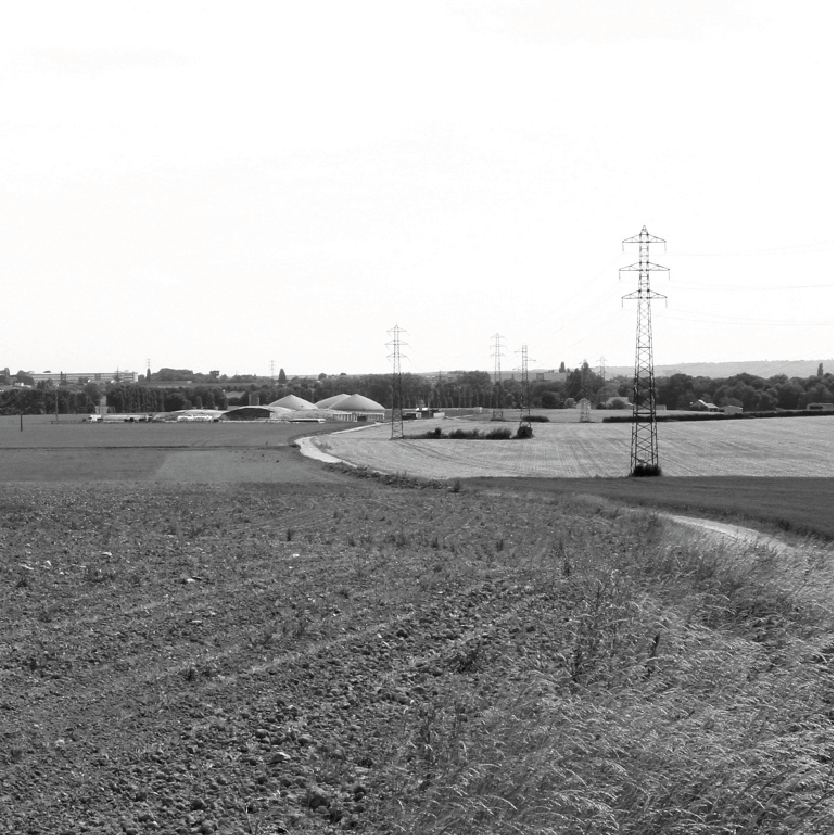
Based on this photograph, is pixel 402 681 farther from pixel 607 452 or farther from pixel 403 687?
pixel 607 452

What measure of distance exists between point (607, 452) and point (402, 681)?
70288 millimetres

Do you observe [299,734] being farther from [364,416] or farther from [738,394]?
[364,416]

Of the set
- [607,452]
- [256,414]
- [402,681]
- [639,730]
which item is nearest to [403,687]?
[402,681]

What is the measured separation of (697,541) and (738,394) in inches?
5900

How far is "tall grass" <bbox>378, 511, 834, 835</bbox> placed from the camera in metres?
7.79

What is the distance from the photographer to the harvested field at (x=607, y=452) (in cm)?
6031

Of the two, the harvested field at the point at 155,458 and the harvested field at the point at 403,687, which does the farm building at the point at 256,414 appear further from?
the harvested field at the point at 403,687

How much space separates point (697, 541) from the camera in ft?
71.9

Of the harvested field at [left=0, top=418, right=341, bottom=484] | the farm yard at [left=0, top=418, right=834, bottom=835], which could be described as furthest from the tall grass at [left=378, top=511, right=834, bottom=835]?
the harvested field at [left=0, top=418, right=341, bottom=484]

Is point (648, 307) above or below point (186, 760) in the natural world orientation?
above

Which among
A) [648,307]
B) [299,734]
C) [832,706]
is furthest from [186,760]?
[648,307]

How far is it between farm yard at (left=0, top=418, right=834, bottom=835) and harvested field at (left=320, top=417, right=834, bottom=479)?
35.9 m

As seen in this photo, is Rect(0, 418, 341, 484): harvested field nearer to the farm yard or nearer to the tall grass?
the farm yard

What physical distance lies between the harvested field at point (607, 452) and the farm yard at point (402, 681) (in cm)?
3589
